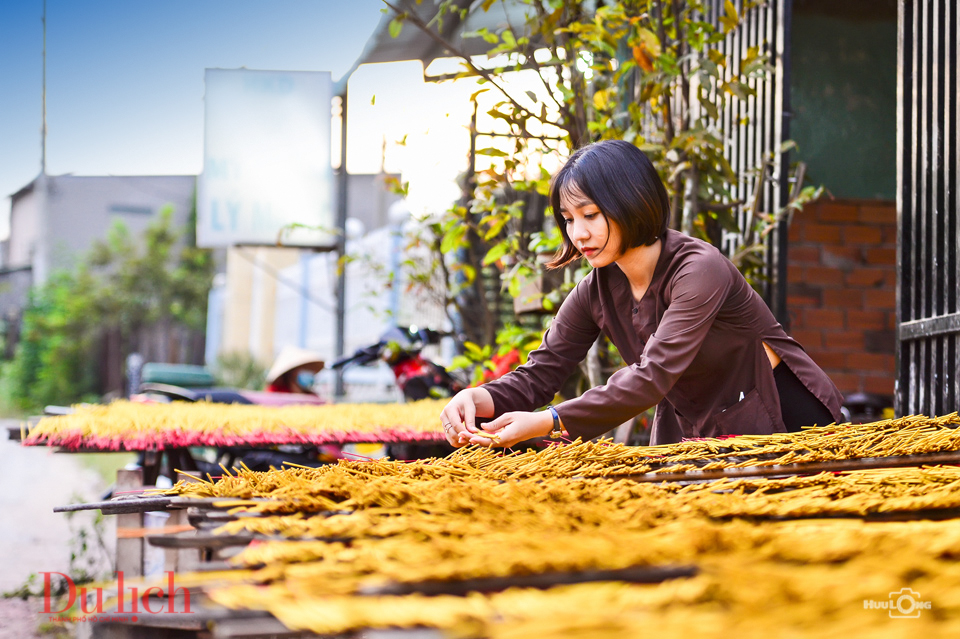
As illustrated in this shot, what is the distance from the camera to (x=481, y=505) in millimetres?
1050

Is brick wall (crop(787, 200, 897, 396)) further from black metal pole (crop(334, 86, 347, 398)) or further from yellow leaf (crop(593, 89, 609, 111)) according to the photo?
black metal pole (crop(334, 86, 347, 398))

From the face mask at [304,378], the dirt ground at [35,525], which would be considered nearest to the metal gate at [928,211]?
the dirt ground at [35,525]

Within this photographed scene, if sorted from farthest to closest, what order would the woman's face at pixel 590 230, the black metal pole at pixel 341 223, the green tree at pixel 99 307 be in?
1. the green tree at pixel 99 307
2. the black metal pole at pixel 341 223
3. the woman's face at pixel 590 230

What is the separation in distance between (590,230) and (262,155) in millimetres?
7532

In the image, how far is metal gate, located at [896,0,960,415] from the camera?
2839 millimetres

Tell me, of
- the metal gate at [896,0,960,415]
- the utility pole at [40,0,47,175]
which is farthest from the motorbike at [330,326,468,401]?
the utility pole at [40,0,47,175]

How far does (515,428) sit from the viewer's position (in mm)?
1743

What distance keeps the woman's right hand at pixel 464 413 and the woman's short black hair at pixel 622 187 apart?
0.53 m

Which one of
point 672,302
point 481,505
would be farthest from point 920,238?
point 481,505

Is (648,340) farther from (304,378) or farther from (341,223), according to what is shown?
(341,223)

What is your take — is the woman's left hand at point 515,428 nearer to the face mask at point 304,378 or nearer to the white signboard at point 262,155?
the face mask at point 304,378

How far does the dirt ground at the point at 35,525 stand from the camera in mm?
4559

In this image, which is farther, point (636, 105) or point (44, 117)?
point (44, 117)

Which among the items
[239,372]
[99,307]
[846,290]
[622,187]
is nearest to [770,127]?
[846,290]
